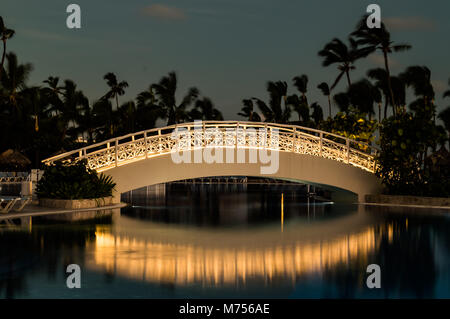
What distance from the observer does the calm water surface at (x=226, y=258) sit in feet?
29.6

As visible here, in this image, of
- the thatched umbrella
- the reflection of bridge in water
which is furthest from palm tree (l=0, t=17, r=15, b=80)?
the reflection of bridge in water

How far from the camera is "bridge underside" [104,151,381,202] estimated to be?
28.2 metres

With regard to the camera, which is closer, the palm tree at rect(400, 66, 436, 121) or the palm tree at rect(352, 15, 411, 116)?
the palm tree at rect(352, 15, 411, 116)

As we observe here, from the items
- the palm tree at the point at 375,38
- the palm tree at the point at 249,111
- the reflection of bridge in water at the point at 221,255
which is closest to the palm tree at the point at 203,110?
the palm tree at the point at 249,111

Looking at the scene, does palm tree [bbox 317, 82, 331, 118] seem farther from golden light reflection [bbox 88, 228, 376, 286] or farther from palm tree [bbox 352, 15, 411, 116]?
golden light reflection [bbox 88, 228, 376, 286]

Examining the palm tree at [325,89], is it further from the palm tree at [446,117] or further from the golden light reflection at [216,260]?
the golden light reflection at [216,260]

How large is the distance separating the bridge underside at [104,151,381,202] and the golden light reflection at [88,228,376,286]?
12.9 m

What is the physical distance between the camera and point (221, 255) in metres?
12.4

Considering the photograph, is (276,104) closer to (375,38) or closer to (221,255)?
(375,38)

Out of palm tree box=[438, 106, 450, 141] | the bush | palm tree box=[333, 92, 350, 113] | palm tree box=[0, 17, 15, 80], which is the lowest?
the bush

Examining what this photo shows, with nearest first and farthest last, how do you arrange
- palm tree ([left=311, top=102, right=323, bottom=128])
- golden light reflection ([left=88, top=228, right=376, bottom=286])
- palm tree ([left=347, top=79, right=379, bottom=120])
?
golden light reflection ([left=88, top=228, right=376, bottom=286]), palm tree ([left=347, top=79, right=379, bottom=120]), palm tree ([left=311, top=102, right=323, bottom=128])

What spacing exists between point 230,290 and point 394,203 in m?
23.6

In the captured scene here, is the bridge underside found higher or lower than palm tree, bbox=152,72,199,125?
lower

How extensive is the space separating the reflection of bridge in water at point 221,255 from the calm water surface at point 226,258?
2cm
